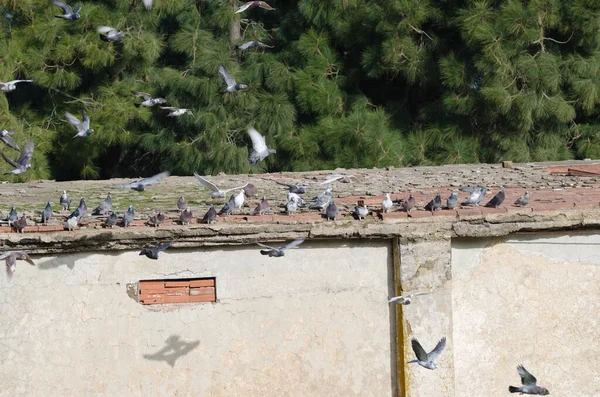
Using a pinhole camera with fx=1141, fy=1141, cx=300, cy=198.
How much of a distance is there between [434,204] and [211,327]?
223cm

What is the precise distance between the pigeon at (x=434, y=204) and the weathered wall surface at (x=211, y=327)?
1.80 ft

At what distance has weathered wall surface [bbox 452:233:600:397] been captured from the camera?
33.0 feet

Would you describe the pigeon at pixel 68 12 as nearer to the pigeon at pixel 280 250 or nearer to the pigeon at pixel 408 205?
the pigeon at pixel 280 250

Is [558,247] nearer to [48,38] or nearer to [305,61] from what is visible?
[305,61]

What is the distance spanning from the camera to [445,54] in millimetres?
16453

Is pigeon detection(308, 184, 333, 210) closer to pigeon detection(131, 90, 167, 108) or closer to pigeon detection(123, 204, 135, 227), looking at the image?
pigeon detection(123, 204, 135, 227)

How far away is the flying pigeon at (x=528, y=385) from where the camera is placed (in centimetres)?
960

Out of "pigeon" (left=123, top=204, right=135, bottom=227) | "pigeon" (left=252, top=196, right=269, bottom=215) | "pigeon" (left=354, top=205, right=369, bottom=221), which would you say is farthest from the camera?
"pigeon" (left=252, top=196, right=269, bottom=215)

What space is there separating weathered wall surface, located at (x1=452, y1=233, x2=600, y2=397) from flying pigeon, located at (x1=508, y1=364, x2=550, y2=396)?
0.80 feet

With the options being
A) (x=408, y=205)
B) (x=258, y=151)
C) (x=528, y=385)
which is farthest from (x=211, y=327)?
(x=528, y=385)

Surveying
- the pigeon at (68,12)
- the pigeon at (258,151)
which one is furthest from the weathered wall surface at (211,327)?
the pigeon at (68,12)

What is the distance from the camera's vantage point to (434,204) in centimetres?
1008

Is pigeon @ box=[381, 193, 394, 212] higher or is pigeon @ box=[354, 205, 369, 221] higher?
pigeon @ box=[381, 193, 394, 212]

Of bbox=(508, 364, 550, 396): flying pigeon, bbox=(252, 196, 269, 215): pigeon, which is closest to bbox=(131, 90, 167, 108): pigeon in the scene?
bbox=(252, 196, 269, 215): pigeon
